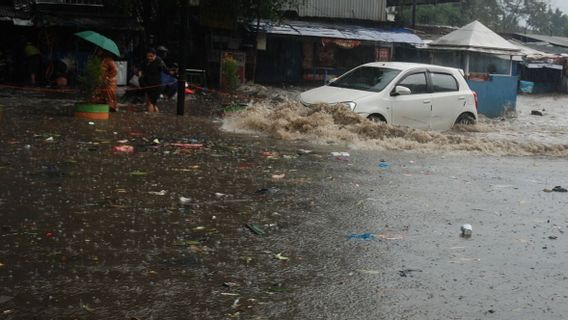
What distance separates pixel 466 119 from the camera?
587 inches

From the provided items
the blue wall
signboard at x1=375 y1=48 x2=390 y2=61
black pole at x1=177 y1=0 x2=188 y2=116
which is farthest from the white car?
signboard at x1=375 y1=48 x2=390 y2=61

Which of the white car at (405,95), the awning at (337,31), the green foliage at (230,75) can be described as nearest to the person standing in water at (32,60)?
the green foliage at (230,75)

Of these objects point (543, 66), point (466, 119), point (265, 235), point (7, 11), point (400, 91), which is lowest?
point (265, 235)

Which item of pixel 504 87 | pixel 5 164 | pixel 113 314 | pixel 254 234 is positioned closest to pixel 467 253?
pixel 254 234

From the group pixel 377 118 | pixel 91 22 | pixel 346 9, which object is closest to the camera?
pixel 377 118

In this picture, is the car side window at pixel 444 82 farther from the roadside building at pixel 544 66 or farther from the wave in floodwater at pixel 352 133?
the roadside building at pixel 544 66

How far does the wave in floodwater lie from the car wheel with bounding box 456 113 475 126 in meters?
1.03

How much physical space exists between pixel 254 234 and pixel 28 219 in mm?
2040

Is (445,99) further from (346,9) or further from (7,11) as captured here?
(346,9)

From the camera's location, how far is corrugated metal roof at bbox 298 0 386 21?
30.2 m

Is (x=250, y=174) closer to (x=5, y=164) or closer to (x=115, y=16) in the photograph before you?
(x=5, y=164)

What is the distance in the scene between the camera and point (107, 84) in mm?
14242

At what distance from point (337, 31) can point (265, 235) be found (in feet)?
78.0

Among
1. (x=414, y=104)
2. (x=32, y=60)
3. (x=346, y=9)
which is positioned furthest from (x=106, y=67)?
(x=346, y=9)
